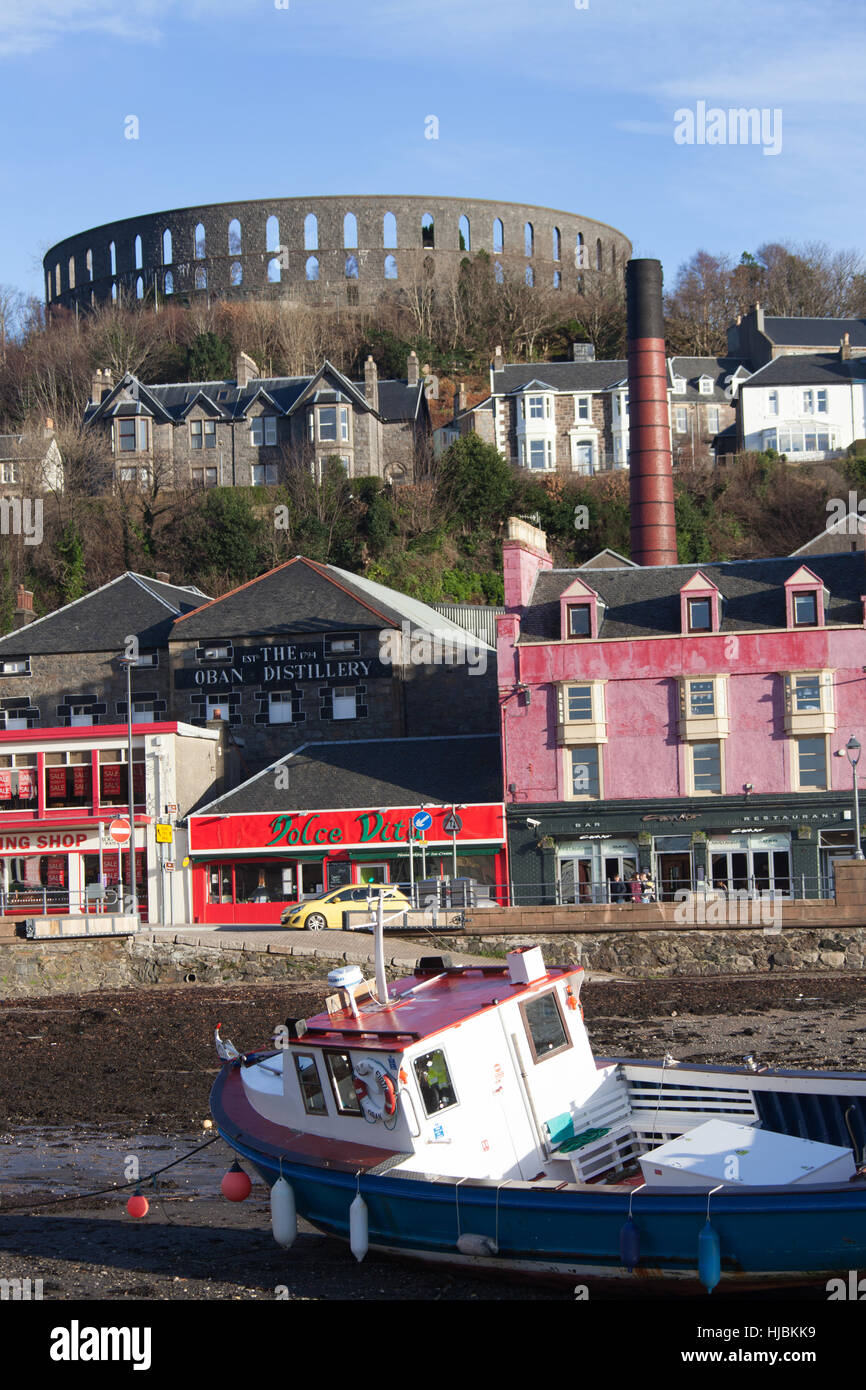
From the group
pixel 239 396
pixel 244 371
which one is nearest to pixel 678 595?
pixel 239 396

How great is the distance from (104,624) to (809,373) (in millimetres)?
46663

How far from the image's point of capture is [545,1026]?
51.0ft

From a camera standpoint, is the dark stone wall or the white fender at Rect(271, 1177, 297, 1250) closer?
the white fender at Rect(271, 1177, 297, 1250)

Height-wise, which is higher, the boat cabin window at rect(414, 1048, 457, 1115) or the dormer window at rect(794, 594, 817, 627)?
the dormer window at rect(794, 594, 817, 627)

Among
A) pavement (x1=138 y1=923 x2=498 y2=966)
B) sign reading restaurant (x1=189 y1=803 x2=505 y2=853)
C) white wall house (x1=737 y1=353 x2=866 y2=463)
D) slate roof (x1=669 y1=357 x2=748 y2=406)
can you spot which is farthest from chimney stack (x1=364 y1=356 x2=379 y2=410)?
pavement (x1=138 y1=923 x2=498 y2=966)

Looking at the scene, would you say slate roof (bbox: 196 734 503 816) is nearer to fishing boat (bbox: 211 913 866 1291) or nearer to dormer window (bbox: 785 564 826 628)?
dormer window (bbox: 785 564 826 628)

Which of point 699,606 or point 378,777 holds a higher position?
point 699,606

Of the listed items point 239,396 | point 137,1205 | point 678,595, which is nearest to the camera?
point 137,1205

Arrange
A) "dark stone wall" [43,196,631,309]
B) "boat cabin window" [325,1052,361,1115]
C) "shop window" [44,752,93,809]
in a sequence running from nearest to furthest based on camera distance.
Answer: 1. "boat cabin window" [325,1052,361,1115]
2. "shop window" [44,752,93,809]
3. "dark stone wall" [43,196,631,309]

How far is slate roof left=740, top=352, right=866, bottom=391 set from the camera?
3302 inches

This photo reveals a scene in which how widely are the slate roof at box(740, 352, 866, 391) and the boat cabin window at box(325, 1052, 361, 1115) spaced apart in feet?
247

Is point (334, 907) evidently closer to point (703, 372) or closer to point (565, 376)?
point (565, 376)

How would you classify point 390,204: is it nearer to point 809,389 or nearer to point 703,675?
point 809,389

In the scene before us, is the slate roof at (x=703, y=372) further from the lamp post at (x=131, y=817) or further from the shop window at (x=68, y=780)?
the shop window at (x=68, y=780)
